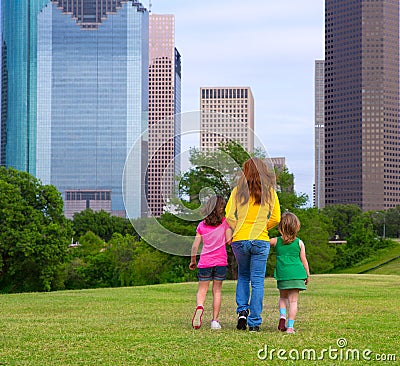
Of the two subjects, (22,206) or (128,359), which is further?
(22,206)

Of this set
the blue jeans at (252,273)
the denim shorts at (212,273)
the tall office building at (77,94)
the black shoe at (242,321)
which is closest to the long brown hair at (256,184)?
the blue jeans at (252,273)

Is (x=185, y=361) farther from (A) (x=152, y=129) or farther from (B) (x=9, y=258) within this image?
(B) (x=9, y=258)

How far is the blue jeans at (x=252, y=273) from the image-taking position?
855 centimetres

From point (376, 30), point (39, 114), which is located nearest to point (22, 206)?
point (39, 114)

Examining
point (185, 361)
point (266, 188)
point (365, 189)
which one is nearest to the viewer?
point (185, 361)

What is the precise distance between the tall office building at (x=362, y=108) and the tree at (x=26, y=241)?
145 m

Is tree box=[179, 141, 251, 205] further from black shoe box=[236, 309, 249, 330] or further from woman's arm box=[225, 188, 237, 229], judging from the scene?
black shoe box=[236, 309, 249, 330]

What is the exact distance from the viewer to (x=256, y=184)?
866 centimetres

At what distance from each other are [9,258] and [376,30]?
17229cm

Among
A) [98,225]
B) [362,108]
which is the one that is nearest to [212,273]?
[98,225]

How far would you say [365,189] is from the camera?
181750 millimetres

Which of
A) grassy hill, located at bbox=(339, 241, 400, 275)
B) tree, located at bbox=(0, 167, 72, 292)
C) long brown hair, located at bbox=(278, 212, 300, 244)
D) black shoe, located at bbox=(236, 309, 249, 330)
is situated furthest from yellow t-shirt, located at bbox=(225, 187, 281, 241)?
grassy hill, located at bbox=(339, 241, 400, 275)

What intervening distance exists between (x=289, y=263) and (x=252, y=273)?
502 mm

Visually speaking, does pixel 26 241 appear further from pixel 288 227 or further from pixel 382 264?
pixel 382 264
